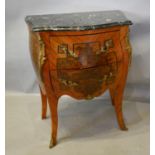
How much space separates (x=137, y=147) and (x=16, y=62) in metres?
1.07

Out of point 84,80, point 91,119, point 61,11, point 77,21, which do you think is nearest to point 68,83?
point 84,80

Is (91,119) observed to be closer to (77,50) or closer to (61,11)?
(77,50)

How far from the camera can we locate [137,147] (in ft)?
5.39

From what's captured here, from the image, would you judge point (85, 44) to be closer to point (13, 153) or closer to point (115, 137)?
point (115, 137)

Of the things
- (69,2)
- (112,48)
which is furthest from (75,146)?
(69,2)

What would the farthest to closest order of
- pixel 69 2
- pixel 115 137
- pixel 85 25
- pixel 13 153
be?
pixel 69 2 → pixel 115 137 → pixel 13 153 → pixel 85 25

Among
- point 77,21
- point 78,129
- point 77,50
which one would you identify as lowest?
point 78,129

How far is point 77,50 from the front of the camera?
4.82ft

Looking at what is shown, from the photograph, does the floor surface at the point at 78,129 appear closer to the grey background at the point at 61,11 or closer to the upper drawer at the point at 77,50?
the grey background at the point at 61,11

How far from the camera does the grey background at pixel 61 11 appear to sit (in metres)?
1.97

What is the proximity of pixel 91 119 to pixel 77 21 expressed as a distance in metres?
0.70

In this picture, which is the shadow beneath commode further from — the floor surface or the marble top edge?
the marble top edge

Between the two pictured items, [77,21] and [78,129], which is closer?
[77,21]

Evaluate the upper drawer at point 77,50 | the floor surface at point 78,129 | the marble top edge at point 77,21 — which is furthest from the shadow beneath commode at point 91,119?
the marble top edge at point 77,21
